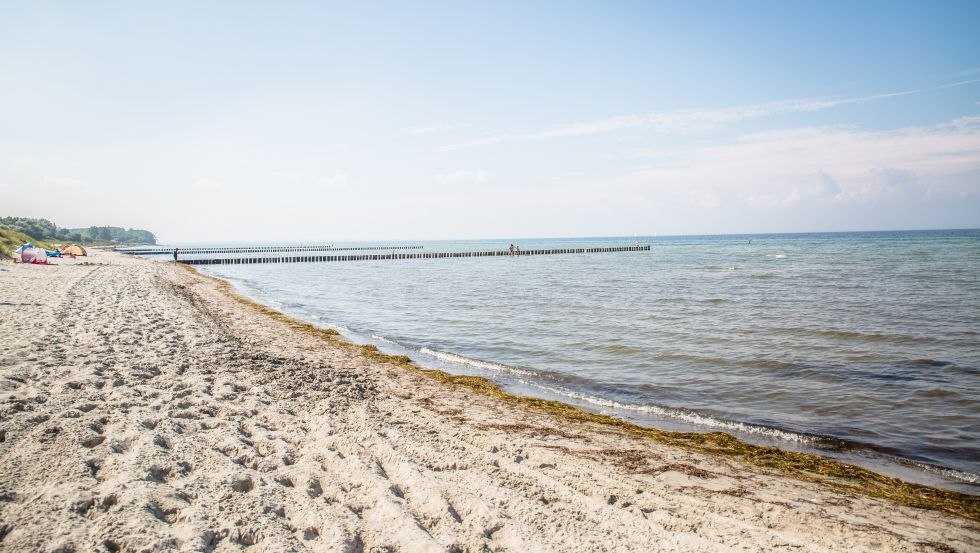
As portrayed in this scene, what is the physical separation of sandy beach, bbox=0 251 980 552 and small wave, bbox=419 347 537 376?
2896 mm

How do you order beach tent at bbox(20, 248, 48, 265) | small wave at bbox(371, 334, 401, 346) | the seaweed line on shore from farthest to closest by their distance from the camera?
1. beach tent at bbox(20, 248, 48, 265)
2. small wave at bbox(371, 334, 401, 346)
3. the seaweed line on shore

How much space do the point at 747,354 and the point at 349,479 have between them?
37.0 ft

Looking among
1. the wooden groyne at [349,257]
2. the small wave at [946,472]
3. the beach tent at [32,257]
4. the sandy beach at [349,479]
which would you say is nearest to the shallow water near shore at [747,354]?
the small wave at [946,472]

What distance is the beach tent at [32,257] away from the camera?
105ft

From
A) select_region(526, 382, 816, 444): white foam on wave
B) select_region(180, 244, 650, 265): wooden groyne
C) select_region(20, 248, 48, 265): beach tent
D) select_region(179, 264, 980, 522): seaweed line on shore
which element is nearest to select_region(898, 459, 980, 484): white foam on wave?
select_region(179, 264, 980, 522): seaweed line on shore

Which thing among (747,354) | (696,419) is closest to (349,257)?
(747,354)

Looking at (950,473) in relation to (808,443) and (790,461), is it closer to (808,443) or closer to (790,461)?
(808,443)

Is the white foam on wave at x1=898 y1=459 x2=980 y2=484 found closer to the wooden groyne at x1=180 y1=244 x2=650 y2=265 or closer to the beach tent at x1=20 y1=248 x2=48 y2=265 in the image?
the beach tent at x1=20 y1=248 x2=48 y2=265

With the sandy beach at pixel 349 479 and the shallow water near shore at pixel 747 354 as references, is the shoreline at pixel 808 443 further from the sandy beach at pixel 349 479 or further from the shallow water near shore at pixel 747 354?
the sandy beach at pixel 349 479

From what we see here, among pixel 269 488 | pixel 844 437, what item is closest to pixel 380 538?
pixel 269 488

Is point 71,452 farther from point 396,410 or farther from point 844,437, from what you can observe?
point 844,437

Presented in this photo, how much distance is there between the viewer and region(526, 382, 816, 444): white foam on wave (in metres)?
8.00

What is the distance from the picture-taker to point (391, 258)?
7988cm

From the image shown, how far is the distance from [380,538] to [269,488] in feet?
4.33
